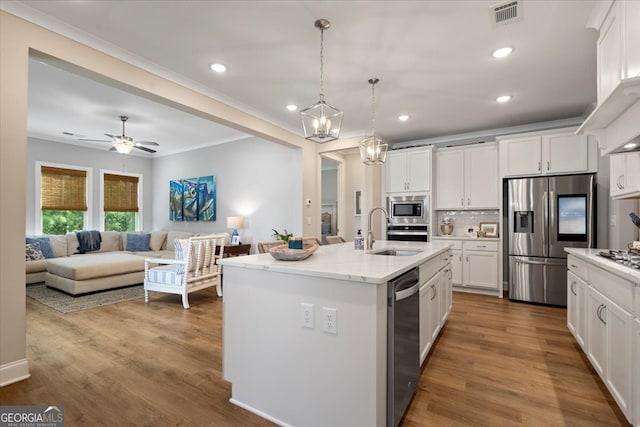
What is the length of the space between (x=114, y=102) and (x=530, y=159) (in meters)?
6.10

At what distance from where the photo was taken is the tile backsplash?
202 inches

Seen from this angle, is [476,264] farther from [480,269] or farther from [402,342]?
[402,342]

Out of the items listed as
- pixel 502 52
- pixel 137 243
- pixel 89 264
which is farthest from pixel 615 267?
pixel 137 243

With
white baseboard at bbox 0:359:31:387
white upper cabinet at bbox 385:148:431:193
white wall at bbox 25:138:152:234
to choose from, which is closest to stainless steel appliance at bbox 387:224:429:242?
white upper cabinet at bbox 385:148:431:193

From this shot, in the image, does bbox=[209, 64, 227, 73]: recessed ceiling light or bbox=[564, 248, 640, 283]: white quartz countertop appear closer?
bbox=[564, 248, 640, 283]: white quartz countertop

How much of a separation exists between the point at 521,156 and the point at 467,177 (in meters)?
0.82

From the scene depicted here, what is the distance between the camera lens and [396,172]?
5469mm

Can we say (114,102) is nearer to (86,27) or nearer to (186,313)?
(86,27)

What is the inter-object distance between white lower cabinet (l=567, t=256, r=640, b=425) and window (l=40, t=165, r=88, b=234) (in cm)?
873

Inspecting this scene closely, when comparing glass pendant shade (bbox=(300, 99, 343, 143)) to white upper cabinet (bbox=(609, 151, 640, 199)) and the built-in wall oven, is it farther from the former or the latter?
the built-in wall oven

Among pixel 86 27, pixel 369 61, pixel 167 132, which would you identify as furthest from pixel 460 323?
pixel 167 132

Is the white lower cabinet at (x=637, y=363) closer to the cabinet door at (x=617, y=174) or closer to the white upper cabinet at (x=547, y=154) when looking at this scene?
the cabinet door at (x=617, y=174)

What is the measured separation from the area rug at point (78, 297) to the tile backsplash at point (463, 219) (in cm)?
517

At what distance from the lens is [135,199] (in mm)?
7875
